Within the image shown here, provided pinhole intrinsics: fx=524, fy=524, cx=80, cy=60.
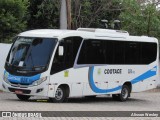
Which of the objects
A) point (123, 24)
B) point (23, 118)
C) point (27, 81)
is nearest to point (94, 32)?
point (27, 81)

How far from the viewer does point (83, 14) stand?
48.2m

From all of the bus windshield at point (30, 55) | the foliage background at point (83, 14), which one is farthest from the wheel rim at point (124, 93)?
the foliage background at point (83, 14)

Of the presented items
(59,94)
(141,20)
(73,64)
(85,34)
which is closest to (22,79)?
(59,94)

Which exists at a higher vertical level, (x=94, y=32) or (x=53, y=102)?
(x=94, y=32)

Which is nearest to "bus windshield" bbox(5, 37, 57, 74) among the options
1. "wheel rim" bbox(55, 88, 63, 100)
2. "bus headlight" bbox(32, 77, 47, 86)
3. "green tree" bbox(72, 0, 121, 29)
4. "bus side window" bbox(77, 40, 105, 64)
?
"bus headlight" bbox(32, 77, 47, 86)

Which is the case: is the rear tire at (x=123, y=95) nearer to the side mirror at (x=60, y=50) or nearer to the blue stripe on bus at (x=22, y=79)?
the side mirror at (x=60, y=50)

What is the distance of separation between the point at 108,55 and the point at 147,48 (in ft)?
11.3

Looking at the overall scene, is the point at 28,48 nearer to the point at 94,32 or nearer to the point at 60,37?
the point at 60,37

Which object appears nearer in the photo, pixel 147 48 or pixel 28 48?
pixel 28 48

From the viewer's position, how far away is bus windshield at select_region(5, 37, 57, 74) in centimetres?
2053

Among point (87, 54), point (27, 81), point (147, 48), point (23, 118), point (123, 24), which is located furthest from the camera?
point (123, 24)

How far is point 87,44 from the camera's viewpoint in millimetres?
22656

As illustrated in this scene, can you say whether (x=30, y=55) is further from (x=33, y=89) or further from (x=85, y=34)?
(x=85, y=34)

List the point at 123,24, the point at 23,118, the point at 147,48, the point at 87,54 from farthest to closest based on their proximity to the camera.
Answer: the point at 123,24
the point at 147,48
the point at 87,54
the point at 23,118
